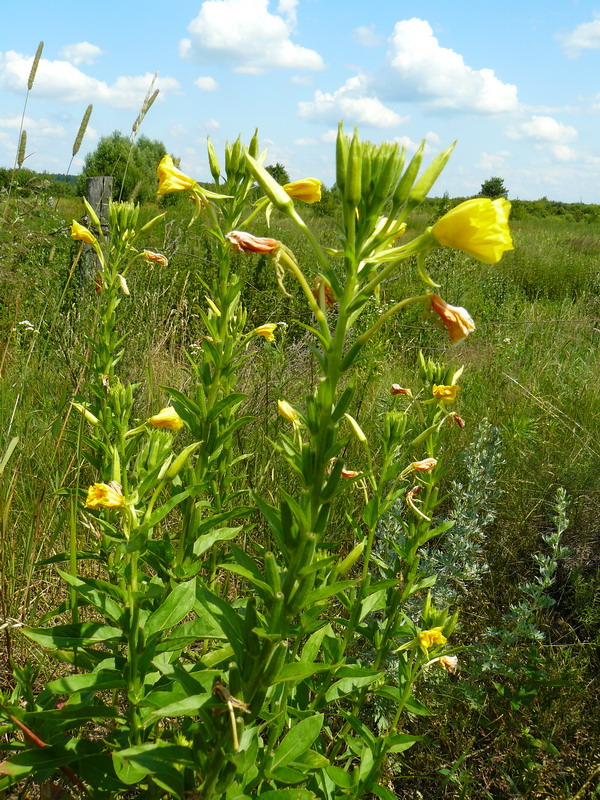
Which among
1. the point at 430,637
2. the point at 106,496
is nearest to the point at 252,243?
the point at 106,496

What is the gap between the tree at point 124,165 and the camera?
642 cm

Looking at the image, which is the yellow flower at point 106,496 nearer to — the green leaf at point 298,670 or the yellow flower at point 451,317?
the green leaf at point 298,670

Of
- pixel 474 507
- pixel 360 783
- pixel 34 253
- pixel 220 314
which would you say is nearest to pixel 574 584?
pixel 474 507

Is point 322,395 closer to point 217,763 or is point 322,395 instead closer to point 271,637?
point 271,637

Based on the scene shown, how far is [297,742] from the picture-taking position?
1.06 m

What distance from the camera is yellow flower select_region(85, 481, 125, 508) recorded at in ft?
3.60

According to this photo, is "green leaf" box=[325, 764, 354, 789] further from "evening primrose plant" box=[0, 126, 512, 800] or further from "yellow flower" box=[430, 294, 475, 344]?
"yellow flower" box=[430, 294, 475, 344]

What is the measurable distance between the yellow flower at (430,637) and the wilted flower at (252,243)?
Result: 989 millimetres

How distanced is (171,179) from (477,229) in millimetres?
905

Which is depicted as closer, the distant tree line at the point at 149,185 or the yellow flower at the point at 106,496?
the yellow flower at the point at 106,496

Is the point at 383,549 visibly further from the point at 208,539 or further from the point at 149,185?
the point at 149,185

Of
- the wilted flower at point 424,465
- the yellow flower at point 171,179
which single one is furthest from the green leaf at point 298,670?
the yellow flower at point 171,179

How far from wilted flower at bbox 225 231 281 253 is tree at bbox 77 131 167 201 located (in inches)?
44.7

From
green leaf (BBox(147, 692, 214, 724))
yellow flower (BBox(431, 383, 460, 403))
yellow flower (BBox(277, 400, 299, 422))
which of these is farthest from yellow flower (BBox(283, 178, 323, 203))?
green leaf (BBox(147, 692, 214, 724))
